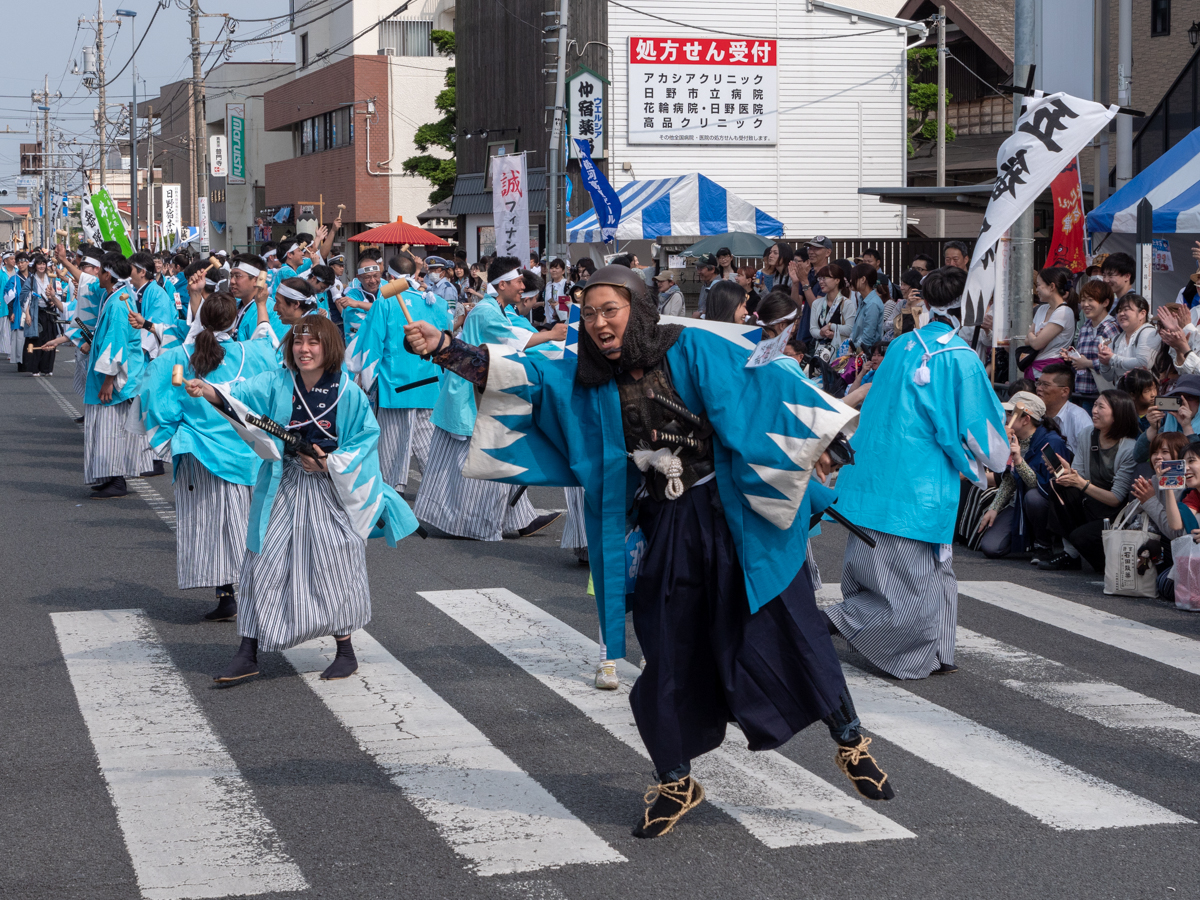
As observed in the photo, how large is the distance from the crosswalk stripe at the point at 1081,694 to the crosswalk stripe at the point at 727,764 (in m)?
1.49

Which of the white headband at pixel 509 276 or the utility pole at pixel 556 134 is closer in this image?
the white headband at pixel 509 276

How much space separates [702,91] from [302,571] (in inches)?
904

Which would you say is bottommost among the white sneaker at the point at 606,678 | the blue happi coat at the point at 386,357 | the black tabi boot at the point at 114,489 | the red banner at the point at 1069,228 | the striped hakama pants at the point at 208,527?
the white sneaker at the point at 606,678

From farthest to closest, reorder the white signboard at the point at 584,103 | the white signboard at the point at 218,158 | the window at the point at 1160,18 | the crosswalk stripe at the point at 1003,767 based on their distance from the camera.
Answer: the white signboard at the point at 218,158
the white signboard at the point at 584,103
the window at the point at 1160,18
the crosswalk stripe at the point at 1003,767

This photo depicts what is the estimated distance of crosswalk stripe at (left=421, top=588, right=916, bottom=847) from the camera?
435 centimetres

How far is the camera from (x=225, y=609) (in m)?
7.38

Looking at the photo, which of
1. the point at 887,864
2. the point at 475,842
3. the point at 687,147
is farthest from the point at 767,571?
the point at 687,147

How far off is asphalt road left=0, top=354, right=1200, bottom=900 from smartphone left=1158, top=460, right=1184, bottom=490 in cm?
72

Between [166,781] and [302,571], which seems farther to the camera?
[302,571]

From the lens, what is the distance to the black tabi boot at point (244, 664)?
19.9 feet

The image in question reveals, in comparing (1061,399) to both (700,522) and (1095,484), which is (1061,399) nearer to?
(1095,484)

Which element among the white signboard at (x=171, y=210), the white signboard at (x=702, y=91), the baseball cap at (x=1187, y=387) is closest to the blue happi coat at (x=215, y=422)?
the baseball cap at (x=1187, y=387)

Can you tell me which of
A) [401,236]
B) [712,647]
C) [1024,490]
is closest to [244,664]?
[712,647]

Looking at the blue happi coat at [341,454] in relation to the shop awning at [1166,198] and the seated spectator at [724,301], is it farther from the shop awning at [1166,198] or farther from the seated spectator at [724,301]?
the shop awning at [1166,198]
